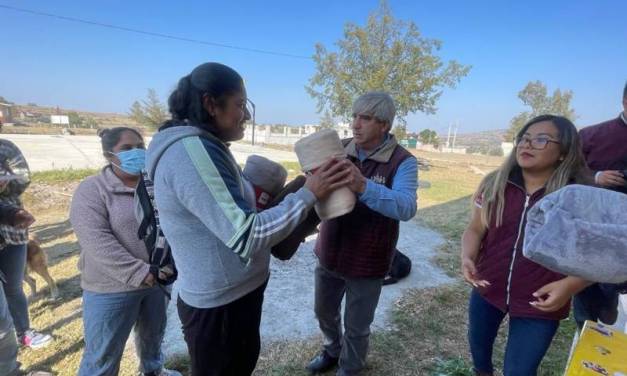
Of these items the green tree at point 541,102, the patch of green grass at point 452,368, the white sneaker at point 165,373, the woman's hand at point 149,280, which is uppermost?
the green tree at point 541,102

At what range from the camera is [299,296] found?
12.6 ft

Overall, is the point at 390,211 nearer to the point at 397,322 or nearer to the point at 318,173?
the point at 318,173

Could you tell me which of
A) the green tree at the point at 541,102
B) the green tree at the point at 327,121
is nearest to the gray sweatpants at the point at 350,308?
the green tree at the point at 327,121

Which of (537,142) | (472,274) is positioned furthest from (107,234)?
(537,142)

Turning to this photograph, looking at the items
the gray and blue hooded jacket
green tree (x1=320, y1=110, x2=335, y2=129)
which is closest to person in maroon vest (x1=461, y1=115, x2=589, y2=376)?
the gray and blue hooded jacket

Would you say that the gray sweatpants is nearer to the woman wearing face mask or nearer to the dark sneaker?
the dark sneaker

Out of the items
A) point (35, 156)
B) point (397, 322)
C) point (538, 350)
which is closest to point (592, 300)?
point (538, 350)

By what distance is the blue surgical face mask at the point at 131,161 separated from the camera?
1.98 meters

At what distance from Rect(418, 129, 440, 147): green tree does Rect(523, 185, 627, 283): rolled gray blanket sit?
45101mm

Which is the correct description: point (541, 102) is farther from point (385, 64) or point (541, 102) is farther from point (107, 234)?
point (107, 234)

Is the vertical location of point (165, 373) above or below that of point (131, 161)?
below

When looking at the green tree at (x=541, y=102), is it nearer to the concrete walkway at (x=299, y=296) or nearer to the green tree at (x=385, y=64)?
the green tree at (x=385, y=64)

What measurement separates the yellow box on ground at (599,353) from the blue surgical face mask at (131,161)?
2382 mm

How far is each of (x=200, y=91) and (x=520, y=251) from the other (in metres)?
1.75
